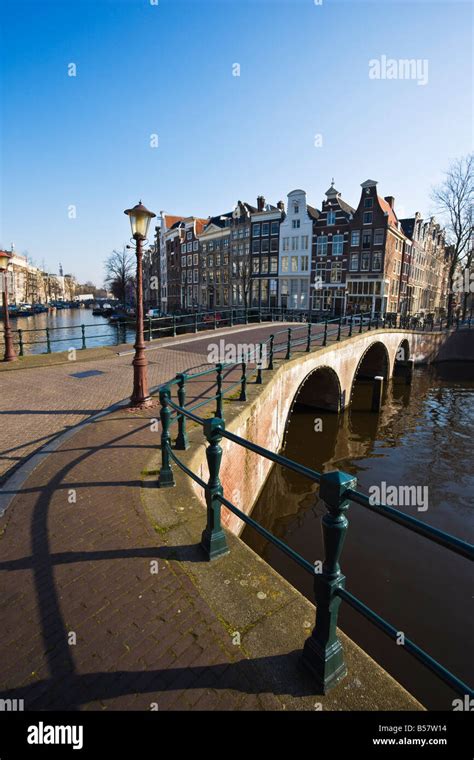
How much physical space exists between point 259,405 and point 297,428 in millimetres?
6708

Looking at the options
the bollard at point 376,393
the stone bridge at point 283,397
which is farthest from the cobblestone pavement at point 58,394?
the bollard at point 376,393

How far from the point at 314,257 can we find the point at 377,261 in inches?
255

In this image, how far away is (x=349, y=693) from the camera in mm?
2078

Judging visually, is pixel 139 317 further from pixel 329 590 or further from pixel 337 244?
pixel 337 244

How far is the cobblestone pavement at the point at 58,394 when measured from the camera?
6312mm

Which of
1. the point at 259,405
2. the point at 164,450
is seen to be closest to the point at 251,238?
→ the point at 259,405

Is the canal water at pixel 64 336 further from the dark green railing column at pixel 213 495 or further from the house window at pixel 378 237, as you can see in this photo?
the house window at pixel 378 237

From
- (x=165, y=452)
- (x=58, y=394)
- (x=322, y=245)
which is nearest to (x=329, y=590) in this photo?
(x=165, y=452)

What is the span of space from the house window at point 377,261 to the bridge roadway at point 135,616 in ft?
118

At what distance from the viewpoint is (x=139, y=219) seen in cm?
740

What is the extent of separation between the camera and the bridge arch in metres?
16.8

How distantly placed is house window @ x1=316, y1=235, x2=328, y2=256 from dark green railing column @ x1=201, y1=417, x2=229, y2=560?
39.3 metres
